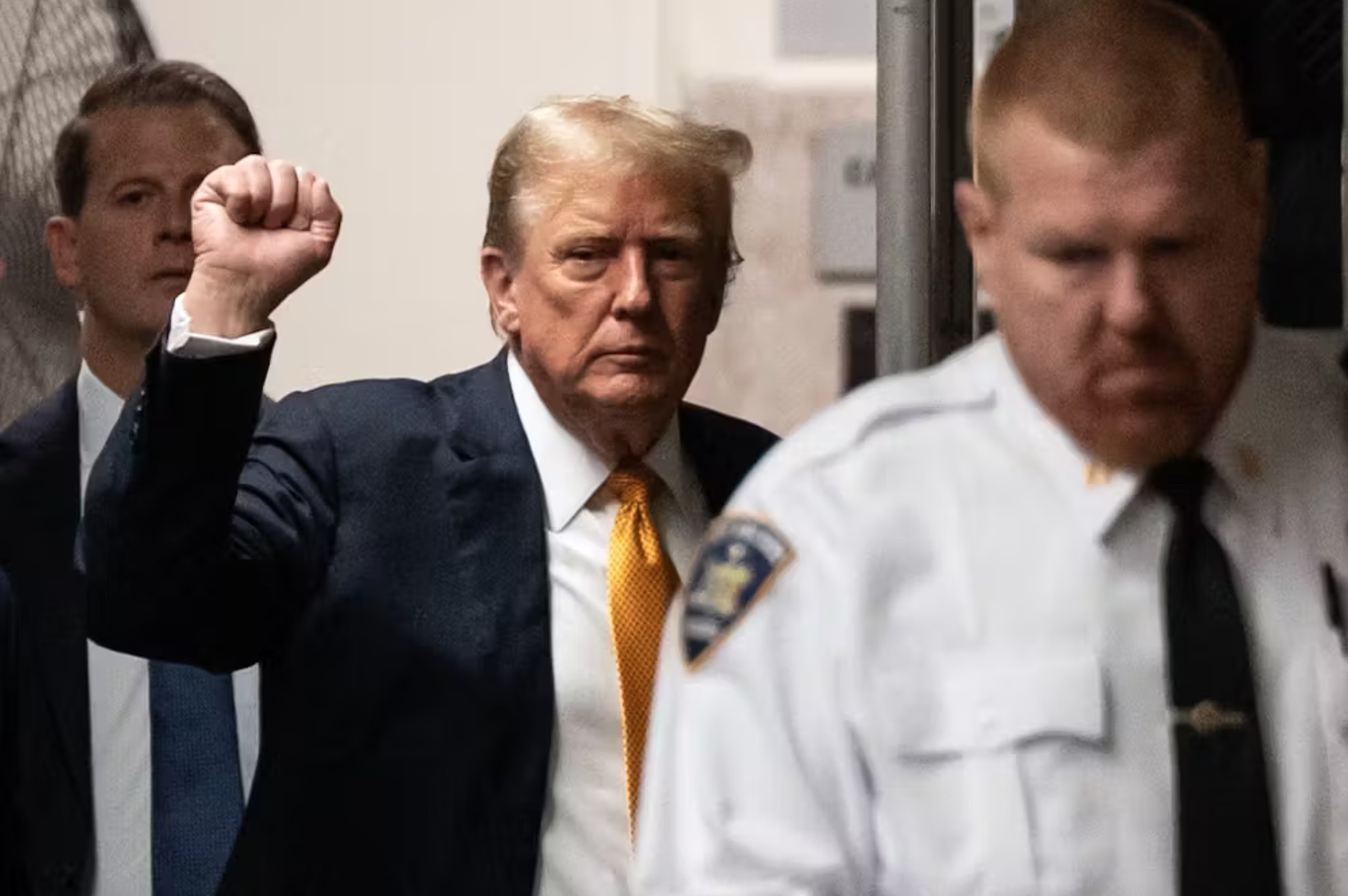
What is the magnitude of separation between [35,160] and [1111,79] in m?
1.40

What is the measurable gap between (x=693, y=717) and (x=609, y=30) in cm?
96

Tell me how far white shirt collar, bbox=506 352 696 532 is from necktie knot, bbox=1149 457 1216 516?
548 millimetres

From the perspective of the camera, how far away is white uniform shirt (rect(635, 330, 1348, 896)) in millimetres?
1036

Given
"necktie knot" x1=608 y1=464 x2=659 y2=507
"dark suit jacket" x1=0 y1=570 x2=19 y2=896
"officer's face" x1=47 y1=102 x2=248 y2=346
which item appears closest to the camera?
"necktie knot" x1=608 y1=464 x2=659 y2=507

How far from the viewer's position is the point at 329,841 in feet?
4.96

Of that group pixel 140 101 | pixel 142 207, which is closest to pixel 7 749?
pixel 142 207

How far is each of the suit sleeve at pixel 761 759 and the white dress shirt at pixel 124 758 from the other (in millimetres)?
898

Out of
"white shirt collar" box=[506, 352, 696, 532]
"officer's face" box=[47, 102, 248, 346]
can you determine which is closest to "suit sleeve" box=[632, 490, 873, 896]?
"white shirt collar" box=[506, 352, 696, 532]

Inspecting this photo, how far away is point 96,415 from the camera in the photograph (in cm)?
203

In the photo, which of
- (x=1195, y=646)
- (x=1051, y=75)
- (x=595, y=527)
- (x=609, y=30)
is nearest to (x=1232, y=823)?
(x=1195, y=646)

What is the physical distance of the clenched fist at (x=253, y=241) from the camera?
138 cm

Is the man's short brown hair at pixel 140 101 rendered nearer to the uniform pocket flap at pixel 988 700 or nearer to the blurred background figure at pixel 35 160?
the blurred background figure at pixel 35 160

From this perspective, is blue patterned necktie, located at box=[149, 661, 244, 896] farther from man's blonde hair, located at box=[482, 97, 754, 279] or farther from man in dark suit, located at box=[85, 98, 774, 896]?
man's blonde hair, located at box=[482, 97, 754, 279]

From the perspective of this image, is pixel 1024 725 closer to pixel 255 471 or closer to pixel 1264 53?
pixel 1264 53
